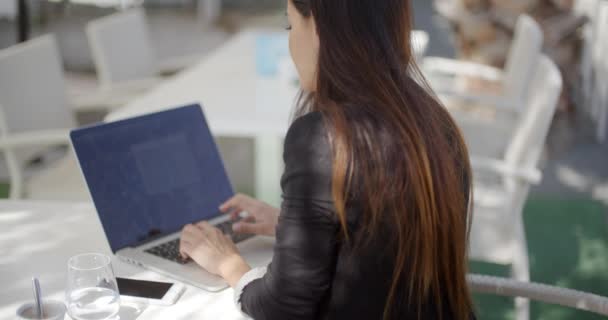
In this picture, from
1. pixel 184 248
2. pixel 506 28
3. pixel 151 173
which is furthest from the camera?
pixel 506 28

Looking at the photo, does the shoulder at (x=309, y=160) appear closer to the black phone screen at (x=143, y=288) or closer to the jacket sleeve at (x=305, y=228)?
the jacket sleeve at (x=305, y=228)

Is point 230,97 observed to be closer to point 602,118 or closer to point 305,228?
point 305,228

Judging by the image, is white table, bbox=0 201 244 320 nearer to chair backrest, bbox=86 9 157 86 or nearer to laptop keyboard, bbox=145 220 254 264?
laptop keyboard, bbox=145 220 254 264

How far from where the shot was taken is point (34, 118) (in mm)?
3158

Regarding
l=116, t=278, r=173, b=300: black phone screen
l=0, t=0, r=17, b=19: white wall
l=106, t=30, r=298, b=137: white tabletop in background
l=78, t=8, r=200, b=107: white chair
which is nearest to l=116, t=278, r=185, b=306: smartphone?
l=116, t=278, r=173, b=300: black phone screen

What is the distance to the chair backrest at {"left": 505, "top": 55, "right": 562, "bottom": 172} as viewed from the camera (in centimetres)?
260

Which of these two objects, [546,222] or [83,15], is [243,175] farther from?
[83,15]

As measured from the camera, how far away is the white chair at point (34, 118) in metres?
2.95

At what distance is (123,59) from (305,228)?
9.52 ft

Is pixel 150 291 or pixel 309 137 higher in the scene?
pixel 309 137

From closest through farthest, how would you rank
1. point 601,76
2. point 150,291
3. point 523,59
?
point 150,291 < point 523,59 < point 601,76

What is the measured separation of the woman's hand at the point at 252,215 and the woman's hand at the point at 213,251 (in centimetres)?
11

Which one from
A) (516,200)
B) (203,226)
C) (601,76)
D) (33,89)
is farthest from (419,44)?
(601,76)

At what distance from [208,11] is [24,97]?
20.6ft
